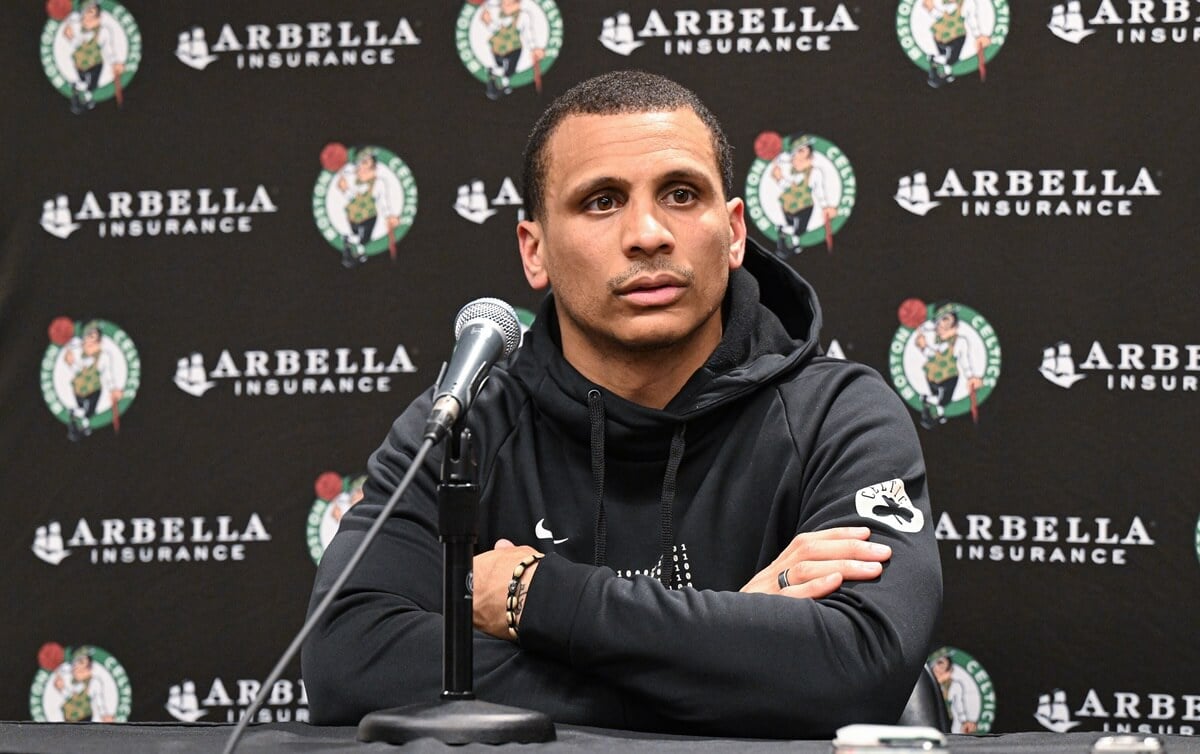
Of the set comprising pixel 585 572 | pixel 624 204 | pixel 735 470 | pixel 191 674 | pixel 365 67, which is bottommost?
pixel 191 674

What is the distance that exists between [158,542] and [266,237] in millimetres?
738

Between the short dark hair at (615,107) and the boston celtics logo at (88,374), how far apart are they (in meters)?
1.21

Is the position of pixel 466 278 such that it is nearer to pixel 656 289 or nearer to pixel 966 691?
pixel 656 289

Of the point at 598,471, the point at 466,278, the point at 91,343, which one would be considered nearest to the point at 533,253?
the point at 598,471

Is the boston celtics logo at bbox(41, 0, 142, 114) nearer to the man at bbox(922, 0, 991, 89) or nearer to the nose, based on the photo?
the nose

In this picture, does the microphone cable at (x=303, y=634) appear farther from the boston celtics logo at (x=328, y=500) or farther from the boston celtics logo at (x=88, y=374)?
the boston celtics logo at (x=88, y=374)

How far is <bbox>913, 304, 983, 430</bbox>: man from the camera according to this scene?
2811 millimetres

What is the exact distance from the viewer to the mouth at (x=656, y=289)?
7.10 ft

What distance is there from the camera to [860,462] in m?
2.01

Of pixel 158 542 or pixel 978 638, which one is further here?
pixel 158 542

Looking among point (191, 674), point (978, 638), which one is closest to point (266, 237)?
point (191, 674)

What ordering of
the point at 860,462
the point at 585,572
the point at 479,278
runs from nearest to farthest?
the point at 585,572 → the point at 860,462 → the point at 479,278

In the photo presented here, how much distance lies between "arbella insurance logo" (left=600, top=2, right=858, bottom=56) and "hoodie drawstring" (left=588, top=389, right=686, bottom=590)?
1066 millimetres

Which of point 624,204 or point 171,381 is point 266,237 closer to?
point 171,381
